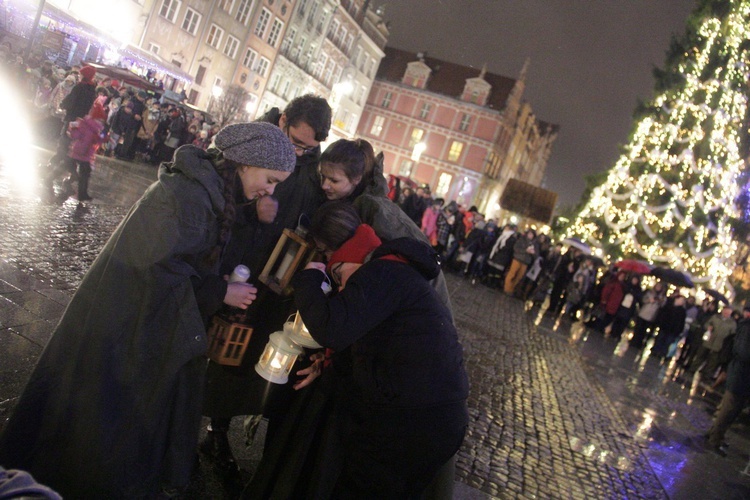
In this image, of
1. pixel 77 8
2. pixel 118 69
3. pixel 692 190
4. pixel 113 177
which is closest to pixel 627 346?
pixel 692 190

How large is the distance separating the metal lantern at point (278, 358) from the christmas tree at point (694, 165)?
68.9 feet

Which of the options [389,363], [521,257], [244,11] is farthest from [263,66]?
[389,363]

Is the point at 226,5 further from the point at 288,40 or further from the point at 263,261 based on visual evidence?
the point at 263,261

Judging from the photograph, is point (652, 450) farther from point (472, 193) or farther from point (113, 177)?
point (472, 193)

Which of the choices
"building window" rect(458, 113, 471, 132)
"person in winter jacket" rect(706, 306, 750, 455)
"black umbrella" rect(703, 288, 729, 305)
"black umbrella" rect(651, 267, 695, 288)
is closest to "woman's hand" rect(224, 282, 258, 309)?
"person in winter jacket" rect(706, 306, 750, 455)

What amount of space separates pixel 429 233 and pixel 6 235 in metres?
11.7

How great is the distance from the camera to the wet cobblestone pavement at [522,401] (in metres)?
4.39

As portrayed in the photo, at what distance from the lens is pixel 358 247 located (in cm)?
244

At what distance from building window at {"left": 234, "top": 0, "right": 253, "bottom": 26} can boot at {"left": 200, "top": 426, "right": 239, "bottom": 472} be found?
43.5 meters

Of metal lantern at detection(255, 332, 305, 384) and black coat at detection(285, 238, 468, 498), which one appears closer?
black coat at detection(285, 238, 468, 498)

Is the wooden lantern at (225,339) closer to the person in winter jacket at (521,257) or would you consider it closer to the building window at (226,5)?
the person in winter jacket at (521,257)

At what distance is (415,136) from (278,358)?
62.8m

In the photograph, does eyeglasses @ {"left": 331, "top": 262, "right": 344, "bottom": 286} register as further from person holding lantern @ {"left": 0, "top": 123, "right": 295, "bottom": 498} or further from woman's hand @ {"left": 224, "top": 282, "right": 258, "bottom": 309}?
person holding lantern @ {"left": 0, "top": 123, "right": 295, "bottom": 498}

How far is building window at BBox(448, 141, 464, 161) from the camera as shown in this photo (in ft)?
204
